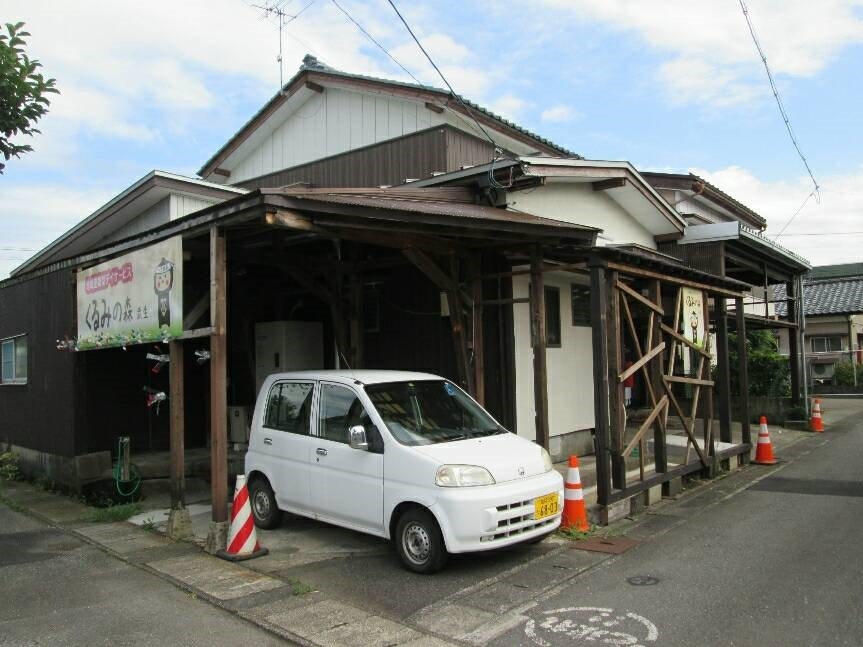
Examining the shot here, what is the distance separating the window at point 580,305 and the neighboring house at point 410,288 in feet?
0.13

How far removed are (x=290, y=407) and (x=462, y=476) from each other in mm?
2411

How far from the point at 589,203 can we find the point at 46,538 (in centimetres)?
913

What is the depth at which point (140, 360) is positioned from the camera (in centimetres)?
1032

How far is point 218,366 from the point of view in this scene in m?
6.38

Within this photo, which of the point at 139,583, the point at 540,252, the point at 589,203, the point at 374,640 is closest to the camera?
the point at 374,640

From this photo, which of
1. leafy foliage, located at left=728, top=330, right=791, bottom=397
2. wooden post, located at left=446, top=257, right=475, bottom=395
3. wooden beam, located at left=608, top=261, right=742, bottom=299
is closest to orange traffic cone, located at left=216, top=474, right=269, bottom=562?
wooden post, located at left=446, top=257, right=475, bottom=395

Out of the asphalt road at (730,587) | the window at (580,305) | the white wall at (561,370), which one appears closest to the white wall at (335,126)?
the window at (580,305)

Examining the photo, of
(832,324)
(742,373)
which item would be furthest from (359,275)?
(832,324)

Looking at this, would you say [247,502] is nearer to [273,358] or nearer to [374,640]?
[374,640]

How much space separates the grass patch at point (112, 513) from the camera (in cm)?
795

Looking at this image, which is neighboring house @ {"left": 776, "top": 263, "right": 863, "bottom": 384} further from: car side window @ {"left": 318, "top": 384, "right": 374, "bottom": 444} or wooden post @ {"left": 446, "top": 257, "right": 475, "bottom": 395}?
car side window @ {"left": 318, "top": 384, "right": 374, "bottom": 444}

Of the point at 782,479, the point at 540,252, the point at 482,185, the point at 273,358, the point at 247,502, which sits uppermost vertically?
the point at 482,185

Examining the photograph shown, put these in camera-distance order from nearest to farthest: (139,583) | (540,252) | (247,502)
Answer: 1. (139,583)
2. (247,502)
3. (540,252)

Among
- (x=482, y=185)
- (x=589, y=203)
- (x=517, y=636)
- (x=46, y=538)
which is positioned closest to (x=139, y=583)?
(x=46, y=538)
